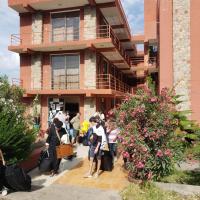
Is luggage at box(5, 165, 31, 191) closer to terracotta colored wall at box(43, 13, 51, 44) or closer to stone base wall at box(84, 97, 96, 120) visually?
stone base wall at box(84, 97, 96, 120)

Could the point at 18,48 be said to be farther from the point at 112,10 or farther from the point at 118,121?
the point at 118,121

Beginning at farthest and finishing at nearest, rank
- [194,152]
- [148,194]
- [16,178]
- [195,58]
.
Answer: [195,58] < [194,152] < [16,178] < [148,194]

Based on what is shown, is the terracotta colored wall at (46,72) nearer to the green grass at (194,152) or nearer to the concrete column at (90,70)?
the concrete column at (90,70)

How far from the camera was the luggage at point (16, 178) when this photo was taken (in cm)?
773

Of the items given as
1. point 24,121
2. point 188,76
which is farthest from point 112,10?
point 24,121

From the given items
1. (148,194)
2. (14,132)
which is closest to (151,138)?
(148,194)

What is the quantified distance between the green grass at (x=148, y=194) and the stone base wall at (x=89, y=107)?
43.8 feet

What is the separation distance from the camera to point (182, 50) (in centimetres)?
1549

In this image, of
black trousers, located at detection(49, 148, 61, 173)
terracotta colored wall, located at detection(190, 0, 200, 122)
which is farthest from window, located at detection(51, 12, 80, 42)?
black trousers, located at detection(49, 148, 61, 173)

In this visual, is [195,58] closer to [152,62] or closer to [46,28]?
[46,28]

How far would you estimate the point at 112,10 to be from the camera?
22781 millimetres

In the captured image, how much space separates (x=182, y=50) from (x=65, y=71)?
9651 millimetres

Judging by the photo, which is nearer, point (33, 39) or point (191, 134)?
point (191, 134)

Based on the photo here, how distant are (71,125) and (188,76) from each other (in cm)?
680
